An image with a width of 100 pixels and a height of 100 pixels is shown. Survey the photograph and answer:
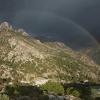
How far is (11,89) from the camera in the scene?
285 feet

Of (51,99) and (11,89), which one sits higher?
(11,89)

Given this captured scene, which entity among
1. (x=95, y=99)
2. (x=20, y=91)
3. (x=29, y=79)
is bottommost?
(x=95, y=99)

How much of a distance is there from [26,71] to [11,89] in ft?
355

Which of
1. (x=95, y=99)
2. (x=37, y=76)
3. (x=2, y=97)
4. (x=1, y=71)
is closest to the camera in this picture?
(x=2, y=97)

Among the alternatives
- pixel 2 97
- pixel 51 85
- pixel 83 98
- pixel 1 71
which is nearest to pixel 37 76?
pixel 1 71

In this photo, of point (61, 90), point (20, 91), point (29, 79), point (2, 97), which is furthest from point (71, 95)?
point (29, 79)

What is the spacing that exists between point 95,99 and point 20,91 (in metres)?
41.9

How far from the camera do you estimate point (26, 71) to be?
19488cm

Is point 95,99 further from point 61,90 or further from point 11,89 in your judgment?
point 11,89

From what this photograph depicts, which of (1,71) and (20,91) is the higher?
(1,71)

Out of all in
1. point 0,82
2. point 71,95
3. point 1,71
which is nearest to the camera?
point 71,95

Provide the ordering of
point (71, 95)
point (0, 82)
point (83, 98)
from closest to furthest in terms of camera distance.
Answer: point (83, 98)
point (71, 95)
point (0, 82)

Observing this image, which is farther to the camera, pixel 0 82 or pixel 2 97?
pixel 0 82

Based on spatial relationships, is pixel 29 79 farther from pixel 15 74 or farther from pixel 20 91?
pixel 20 91
